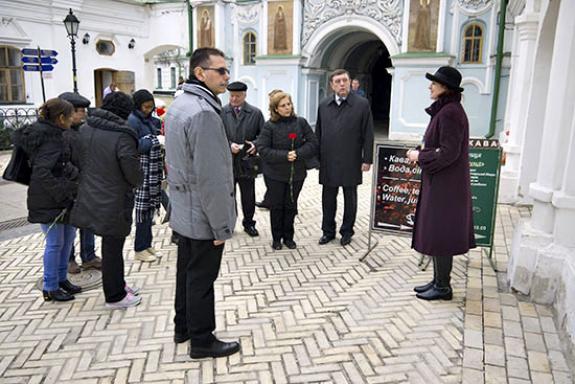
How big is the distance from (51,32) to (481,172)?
15533 millimetres

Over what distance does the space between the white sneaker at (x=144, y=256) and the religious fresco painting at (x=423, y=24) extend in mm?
10554

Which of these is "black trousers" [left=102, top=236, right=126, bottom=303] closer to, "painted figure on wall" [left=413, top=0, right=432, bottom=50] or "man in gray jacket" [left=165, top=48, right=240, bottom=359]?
"man in gray jacket" [left=165, top=48, right=240, bottom=359]

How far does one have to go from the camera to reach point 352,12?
14062 mm

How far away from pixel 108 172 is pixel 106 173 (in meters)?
0.02

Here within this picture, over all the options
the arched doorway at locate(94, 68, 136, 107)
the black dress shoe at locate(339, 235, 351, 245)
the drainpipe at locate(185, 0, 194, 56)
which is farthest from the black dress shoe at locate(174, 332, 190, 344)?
the arched doorway at locate(94, 68, 136, 107)

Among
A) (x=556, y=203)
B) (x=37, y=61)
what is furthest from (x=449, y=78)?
(x=37, y=61)

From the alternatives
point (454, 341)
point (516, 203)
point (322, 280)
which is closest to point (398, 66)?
point (516, 203)

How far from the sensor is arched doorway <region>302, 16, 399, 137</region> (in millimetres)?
13980

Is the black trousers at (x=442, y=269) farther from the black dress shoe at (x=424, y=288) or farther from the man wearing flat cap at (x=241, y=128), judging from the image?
the man wearing flat cap at (x=241, y=128)

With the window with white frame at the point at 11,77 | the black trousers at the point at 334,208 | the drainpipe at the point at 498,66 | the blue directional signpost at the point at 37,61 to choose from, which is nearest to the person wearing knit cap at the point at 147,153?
the black trousers at the point at 334,208

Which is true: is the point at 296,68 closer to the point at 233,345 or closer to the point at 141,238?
the point at 141,238

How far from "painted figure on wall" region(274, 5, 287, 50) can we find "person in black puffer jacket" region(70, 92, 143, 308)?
12.1 meters

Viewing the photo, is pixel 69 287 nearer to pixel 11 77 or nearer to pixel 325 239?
pixel 325 239

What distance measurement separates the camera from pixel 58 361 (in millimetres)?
3279
